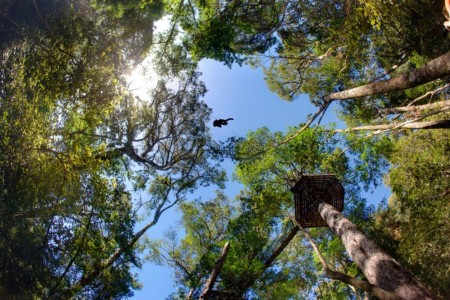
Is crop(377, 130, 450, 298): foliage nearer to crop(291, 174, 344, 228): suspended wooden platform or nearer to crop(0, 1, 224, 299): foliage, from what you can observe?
crop(291, 174, 344, 228): suspended wooden platform

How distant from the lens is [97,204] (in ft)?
29.1

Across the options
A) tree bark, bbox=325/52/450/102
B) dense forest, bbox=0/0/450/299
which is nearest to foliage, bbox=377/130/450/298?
dense forest, bbox=0/0/450/299

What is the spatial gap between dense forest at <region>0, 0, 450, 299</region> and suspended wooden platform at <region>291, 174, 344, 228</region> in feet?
2.82

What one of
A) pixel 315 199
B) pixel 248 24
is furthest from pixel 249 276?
pixel 248 24

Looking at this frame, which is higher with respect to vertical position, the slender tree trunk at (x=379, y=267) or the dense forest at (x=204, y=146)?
the dense forest at (x=204, y=146)

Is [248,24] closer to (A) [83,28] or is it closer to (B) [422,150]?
(A) [83,28]

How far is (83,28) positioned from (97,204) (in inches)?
200

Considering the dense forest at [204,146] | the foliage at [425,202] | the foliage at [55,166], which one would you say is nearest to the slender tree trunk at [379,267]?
the dense forest at [204,146]

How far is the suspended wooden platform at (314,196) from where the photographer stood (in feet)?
32.0

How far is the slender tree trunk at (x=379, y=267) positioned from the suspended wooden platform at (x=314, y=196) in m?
Result: 1.89

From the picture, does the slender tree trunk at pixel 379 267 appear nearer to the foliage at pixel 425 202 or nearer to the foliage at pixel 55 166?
the foliage at pixel 425 202

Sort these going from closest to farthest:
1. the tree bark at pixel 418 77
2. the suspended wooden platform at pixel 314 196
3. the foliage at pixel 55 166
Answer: the tree bark at pixel 418 77 → the foliage at pixel 55 166 → the suspended wooden platform at pixel 314 196

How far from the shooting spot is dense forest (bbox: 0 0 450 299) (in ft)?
26.1

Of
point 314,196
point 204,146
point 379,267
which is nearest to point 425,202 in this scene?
point 314,196
